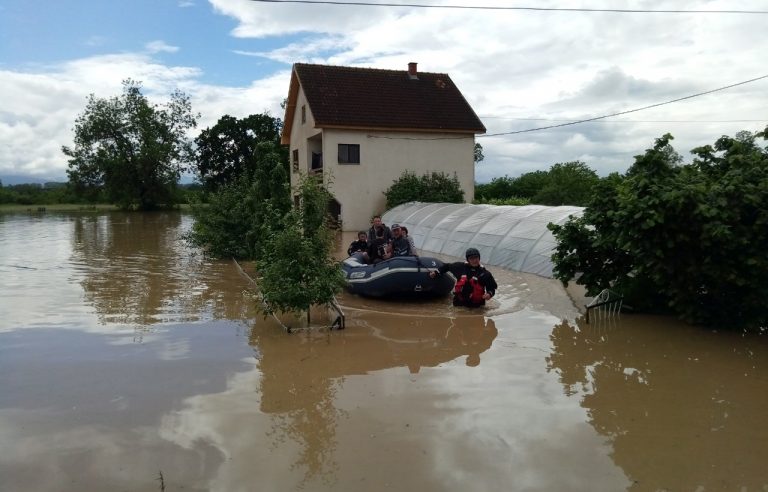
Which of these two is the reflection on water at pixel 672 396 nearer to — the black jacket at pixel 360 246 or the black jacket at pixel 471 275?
the black jacket at pixel 471 275

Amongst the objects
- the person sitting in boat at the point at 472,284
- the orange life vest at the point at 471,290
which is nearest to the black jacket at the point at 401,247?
the person sitting in boat at the point at 472,284

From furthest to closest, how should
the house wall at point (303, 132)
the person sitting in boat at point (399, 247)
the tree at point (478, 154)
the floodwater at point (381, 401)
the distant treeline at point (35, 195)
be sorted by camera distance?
1. the distant treeline at point (35, 195)
2. the tree at point (478, 154)
3. the house wall at point (303, 132)
4. the person sitting in boat at point (399, 247)
5. the floodwater at point (381, 401)

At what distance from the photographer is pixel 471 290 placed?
433 inches

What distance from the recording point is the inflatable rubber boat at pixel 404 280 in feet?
37.1

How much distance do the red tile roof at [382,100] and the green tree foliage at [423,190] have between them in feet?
7.71

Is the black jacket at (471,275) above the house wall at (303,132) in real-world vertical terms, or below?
below

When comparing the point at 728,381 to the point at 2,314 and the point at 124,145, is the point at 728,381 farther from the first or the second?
the point at 124,145

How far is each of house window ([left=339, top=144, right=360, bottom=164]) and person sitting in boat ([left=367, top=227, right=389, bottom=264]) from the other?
610 inches

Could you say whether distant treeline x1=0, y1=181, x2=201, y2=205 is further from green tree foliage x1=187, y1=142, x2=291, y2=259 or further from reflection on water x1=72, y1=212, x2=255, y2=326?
green tree foliage x1=187, y1=142, x2=291, y2=259

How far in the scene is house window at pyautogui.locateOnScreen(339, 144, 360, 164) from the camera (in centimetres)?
2829

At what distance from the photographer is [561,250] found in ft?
34.8

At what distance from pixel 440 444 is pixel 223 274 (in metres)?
12.0

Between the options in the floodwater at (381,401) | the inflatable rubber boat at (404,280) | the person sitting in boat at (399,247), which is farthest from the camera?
the person sitting in boat at (399,247)

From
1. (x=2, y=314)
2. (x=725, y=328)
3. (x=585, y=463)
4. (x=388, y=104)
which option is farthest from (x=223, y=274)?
(x=388, y=104)
